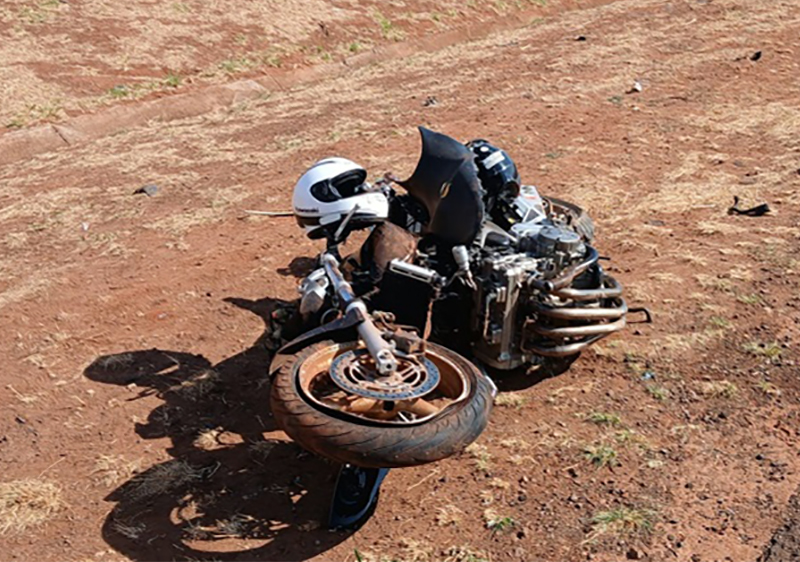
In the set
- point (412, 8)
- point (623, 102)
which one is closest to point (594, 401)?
point (623, 102)

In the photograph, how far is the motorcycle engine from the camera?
5.55 metres

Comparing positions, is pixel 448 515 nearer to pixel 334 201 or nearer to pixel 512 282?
pixel 512 282

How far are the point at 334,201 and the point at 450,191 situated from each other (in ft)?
2.28

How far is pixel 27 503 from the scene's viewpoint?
4.98 metres

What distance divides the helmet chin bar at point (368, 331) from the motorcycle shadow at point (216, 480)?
760mm

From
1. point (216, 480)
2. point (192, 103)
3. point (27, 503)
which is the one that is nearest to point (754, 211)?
point (216, 480)

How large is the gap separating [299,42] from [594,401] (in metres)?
13.1

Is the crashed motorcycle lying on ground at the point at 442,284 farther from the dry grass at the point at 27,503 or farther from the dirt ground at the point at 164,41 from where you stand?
the dirt ground at the point at 164,41

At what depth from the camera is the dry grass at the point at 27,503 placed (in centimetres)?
482

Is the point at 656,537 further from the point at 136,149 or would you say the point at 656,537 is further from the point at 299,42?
the point at 299,42

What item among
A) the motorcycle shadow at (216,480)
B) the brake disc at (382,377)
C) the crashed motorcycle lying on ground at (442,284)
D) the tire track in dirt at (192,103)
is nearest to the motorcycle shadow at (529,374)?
the crashed motorcycle lying on ground at (442,284)

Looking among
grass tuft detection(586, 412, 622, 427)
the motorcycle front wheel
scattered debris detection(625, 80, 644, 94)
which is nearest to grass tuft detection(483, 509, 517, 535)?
the motorcycle front wheel

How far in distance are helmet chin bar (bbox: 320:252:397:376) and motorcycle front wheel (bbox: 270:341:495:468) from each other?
11cm

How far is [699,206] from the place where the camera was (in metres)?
8.82
